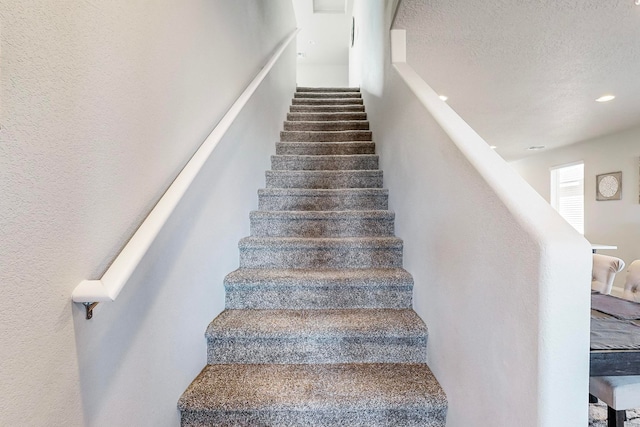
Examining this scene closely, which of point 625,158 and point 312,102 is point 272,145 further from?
point 625,158

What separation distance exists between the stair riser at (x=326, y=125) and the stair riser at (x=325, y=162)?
0.75 m

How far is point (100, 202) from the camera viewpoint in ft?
2.44

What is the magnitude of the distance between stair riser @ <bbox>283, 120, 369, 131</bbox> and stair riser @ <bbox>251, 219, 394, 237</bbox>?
152 cm

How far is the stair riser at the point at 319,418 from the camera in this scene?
1.12 metres

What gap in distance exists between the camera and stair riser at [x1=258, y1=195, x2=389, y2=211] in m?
2.20

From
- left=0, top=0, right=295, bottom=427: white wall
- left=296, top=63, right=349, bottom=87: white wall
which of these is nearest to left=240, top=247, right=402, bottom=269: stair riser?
left=0, top=0, right=295, bottom=427: white wall

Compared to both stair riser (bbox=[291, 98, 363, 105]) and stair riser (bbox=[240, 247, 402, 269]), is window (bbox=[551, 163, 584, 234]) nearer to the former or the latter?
stair riser (bbox=[291, 98, 363, 105])

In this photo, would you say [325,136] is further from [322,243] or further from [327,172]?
[322,243]

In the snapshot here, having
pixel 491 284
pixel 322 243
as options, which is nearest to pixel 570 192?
pixel 322 243

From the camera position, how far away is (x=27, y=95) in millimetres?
566

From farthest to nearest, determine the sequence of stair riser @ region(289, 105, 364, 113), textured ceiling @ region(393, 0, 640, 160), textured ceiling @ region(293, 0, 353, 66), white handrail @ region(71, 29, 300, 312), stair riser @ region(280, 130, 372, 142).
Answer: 1. textured ceiling @ region(293, 0, 353, 66)
2. stair riser @ region(289, 105, 364, 113)
3. stair riser @ region(280, 130, 372, 142)
4. textured ceiling @ region(393, 0, 640, 160)
5. white handrail @ region(71, 29, 300, 312)

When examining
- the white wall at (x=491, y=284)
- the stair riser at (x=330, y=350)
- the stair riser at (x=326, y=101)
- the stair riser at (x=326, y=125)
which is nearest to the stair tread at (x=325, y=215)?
the white wall at (x=491, y=284)

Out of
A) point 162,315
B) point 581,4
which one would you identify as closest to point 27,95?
Answer: point 162,315

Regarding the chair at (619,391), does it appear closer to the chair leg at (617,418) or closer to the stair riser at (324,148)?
the chair leg at (617,418)
